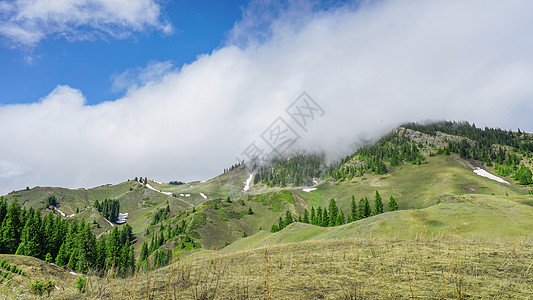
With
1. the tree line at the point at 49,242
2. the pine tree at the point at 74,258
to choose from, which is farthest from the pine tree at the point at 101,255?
the pine tree at the point at 74,258

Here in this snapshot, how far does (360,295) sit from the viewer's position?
869 cm

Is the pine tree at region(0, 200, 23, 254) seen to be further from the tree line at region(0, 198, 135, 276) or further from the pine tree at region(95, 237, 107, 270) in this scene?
the pine tree at region(95, 237, 107, 270)

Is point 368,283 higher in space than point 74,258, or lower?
higher

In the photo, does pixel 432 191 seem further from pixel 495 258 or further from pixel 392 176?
pixel 495 258

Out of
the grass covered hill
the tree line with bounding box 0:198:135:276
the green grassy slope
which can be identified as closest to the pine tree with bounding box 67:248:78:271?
the tree line with bounding box 0:198:135:276

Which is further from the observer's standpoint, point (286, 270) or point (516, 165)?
point (516, 165)

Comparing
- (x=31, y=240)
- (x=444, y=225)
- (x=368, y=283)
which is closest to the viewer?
(x=368, y=283)

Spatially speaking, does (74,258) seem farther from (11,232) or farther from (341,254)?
(341,254)

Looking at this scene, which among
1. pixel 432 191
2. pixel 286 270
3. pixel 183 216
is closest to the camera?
pixel 286 270

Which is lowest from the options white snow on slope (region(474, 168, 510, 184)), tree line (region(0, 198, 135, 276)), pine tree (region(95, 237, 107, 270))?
pine tree (region(95, 237, 107, 270))

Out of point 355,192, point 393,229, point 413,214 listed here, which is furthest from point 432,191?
point 393,229

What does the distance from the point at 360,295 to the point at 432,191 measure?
141279 millimetres

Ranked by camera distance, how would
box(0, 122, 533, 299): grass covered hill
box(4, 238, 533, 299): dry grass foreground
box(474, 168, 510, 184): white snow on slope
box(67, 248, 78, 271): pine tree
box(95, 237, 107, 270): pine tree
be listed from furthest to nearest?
Result: box(474, 168, 510, 184): white snow on slope < box(95, 237, 107, 270): pine tree < box(67, 248, 78, 271): pine tree < box(0, 122, 533, 299): grass covered hill < box(4, 238, 533, 299): dry grass foreground

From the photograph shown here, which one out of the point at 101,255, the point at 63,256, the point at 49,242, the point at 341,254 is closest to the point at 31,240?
the point at 49,242
